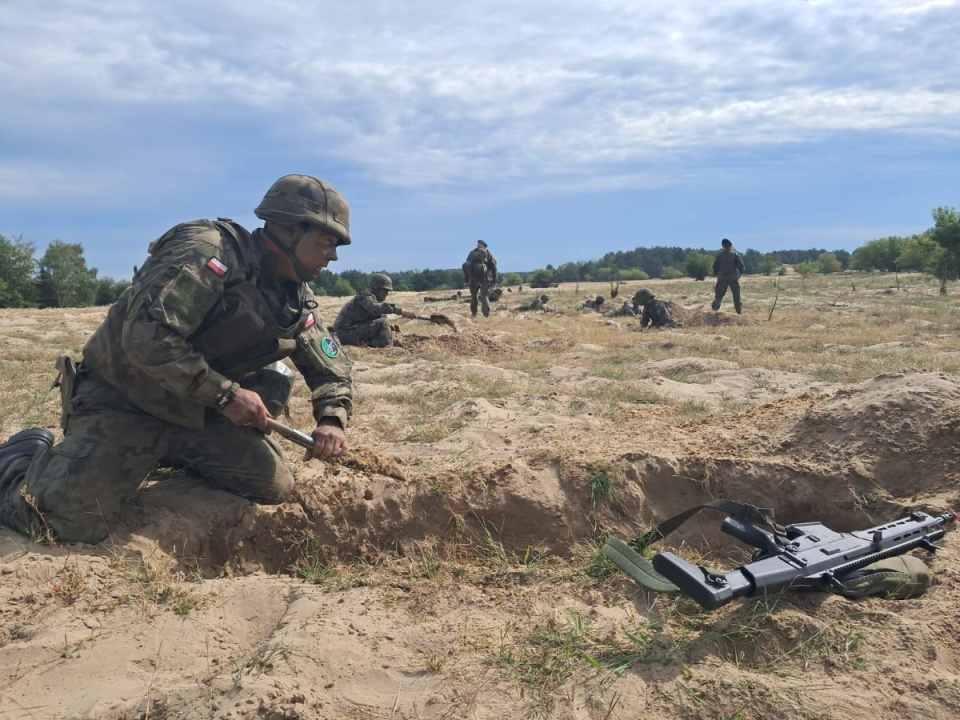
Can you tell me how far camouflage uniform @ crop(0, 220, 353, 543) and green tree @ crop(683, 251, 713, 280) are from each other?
46547mm

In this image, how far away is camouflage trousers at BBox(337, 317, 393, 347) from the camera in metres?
9.85

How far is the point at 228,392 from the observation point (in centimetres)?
285

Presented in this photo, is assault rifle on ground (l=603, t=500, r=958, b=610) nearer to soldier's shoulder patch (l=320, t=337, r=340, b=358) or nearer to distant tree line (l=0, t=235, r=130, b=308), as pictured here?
soldier's shoulder patch (l=320, t=337, r=340, b=358)

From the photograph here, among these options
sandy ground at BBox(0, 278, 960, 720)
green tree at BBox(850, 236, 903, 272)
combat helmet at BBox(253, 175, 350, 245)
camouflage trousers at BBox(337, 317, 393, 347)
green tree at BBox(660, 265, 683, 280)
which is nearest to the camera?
sandy ground at BBox(0, 278, 960, 720)

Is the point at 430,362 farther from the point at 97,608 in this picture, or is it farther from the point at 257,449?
the point at 97,608

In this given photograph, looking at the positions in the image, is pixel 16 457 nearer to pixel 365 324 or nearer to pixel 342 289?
pixel 365 324

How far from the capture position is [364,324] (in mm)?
10031

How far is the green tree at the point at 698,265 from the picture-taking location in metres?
47.9

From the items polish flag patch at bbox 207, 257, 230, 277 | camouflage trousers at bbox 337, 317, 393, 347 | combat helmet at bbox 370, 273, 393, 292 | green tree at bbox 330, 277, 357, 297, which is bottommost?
camouflage trousers at bbox 337, 317, 393, 347

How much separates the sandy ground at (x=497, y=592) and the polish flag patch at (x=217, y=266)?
1.02m

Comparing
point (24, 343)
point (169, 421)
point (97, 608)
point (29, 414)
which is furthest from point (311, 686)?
point (24, 343)

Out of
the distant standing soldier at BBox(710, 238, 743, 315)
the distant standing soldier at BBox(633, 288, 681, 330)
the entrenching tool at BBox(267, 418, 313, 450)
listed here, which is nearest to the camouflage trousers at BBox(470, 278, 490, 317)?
the distant standing soldier at BBox(633, 288, 681, 330)

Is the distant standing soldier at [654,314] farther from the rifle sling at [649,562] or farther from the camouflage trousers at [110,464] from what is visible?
the camouflage trousers at [110,464]

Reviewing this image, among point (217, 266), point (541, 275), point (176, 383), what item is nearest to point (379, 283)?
point (217, 266)
